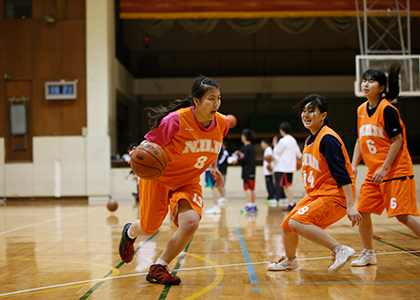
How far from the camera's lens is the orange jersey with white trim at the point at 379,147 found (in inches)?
154

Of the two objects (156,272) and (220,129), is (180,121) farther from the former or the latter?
(156,272)

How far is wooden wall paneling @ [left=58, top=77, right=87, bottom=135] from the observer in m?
13.5

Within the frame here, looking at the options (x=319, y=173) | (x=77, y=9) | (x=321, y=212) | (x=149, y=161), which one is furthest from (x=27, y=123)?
(x=321, y=212)

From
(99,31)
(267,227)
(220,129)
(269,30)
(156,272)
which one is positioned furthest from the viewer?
(269,30)

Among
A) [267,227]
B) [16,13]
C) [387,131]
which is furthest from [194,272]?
[16,13]

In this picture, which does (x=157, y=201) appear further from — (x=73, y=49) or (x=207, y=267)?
(x=73, y=49)

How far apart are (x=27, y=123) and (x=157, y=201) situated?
11187 mm

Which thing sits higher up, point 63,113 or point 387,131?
point 63,113

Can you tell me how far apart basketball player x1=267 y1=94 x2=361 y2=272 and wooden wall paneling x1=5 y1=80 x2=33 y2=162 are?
37.6 ft

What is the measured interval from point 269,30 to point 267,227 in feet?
50.7

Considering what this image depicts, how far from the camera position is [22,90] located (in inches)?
535

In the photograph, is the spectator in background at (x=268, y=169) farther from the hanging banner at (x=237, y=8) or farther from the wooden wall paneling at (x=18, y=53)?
the wooden wall paneling at (x=18, y=53)

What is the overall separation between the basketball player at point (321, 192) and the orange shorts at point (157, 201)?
793 millimetres

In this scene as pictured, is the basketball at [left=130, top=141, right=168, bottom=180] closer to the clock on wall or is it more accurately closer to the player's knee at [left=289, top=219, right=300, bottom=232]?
the player's knee at [left=289, top=219, right=300, bottom=232]
